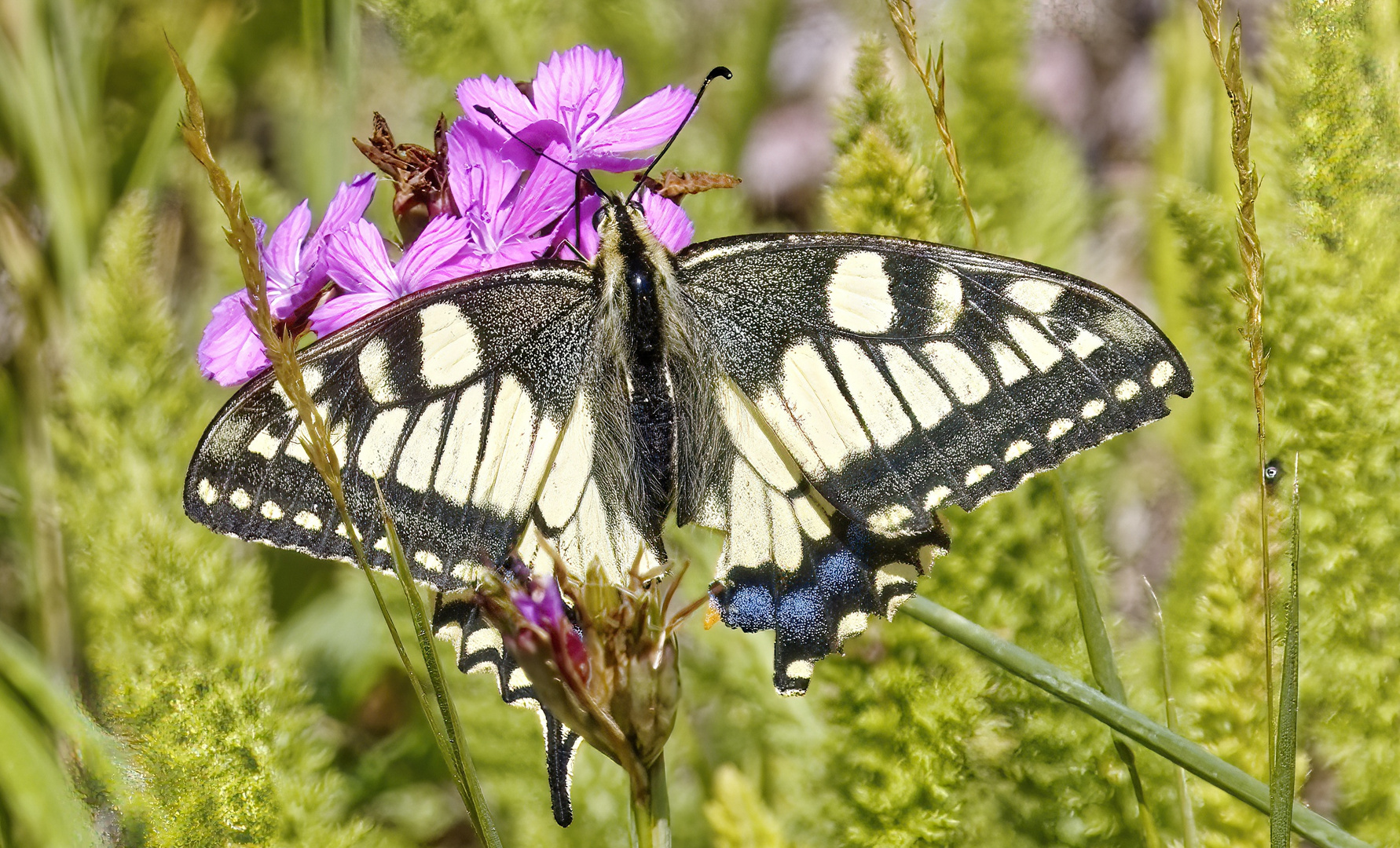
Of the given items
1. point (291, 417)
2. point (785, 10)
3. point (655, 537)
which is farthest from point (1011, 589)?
point (785, 10)

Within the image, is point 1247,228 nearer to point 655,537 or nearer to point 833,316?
point 833,316

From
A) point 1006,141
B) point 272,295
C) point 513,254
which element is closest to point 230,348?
point 272,295

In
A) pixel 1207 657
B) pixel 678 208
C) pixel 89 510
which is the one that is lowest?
pixel 1207 657

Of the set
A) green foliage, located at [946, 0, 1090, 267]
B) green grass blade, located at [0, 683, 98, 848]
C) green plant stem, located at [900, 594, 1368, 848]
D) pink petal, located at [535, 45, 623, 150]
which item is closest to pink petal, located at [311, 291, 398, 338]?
pink petal, located at [535, 45, 623, 150]

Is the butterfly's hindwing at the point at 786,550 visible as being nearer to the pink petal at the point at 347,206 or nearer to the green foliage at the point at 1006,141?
the pink petal at the point at 347,206

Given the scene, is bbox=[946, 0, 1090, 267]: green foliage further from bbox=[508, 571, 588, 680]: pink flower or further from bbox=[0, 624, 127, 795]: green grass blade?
bbox=[0, 624, 127, 795]: green grass blade

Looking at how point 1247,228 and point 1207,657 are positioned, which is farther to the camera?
point 1207,657

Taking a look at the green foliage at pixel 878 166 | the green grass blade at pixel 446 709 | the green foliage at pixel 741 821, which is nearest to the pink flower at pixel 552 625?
the green grass blade at pixel 446 709

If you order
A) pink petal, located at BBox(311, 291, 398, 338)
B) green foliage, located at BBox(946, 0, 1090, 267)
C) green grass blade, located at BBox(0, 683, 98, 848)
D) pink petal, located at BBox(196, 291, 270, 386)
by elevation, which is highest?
green foliage, located at BBox(946, 0, 1090, 267)
